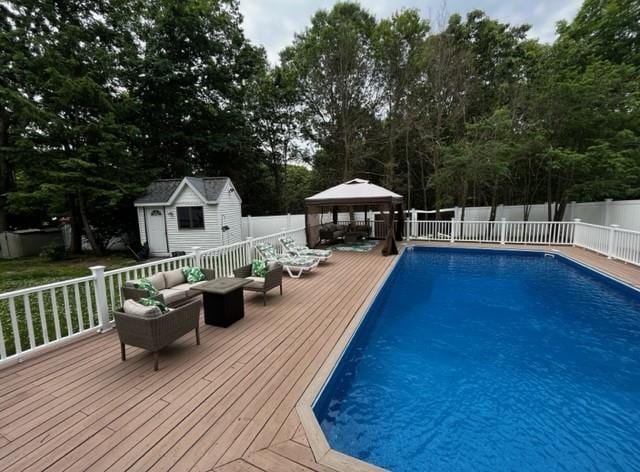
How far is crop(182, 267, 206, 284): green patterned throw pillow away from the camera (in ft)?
15.9

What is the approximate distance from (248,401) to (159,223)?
1231 centimetres

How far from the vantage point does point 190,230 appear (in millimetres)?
12406

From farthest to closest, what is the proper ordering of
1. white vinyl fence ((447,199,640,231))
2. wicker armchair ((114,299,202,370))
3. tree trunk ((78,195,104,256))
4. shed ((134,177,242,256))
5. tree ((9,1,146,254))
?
shed ((134,177,242,256)), tree trunk ((78,195,104,256)), tree ((9,1,146,254)), white vinyl fence ((447,199,640,231)), wicker armchair ((114,299,202,370))

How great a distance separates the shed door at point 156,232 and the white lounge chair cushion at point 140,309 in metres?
10.8

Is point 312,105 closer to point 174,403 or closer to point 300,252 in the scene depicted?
point 300,252

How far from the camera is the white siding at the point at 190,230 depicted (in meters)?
12.2

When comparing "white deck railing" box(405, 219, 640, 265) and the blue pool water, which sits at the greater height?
"white deck railing" box(405, 219, 640, 265)

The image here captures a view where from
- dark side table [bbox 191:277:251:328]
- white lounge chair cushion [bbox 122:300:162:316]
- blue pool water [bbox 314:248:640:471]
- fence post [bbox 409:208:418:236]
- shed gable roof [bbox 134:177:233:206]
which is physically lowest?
blue pool water [bbox 314:248:640:471]

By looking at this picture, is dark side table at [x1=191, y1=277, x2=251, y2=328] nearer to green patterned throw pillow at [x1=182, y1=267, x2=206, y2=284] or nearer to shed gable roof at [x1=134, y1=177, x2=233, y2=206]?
green patterned throw pillow at [x1=182, y1=267, x2=206, y2=284]

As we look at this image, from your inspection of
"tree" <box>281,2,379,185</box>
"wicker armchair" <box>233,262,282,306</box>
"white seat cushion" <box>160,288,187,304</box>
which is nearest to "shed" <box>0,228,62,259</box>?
"white seat cushion" <box>160,288,187,304</box>

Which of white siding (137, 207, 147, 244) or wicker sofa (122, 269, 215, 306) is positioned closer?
wicker sofa (122, 269, 215, 306)

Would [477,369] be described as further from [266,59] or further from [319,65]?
[266,59]

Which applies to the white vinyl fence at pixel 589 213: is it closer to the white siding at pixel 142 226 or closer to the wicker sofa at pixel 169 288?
the wicker sofa at pixel 169 288

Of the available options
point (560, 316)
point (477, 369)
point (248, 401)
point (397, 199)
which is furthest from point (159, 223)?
point (560, 316)
